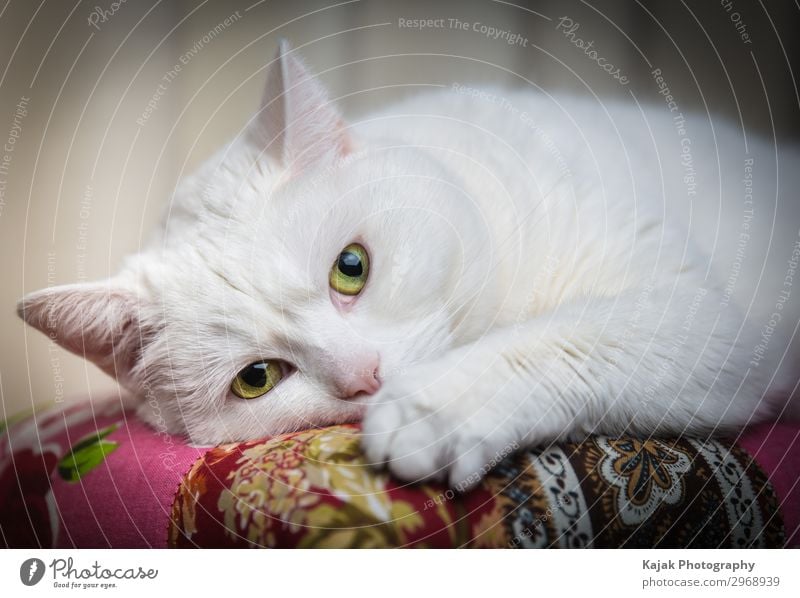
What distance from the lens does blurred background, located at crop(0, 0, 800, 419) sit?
741 mm

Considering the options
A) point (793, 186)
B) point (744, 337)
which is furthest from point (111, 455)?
point (793, 186)

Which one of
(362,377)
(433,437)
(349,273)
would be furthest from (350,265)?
(433,437)

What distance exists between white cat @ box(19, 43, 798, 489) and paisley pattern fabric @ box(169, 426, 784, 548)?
1.5 inches

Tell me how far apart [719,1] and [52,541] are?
987 mm

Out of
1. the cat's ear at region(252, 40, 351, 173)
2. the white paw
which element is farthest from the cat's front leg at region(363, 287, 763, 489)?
the cat's ear at region(252, 40, 351, 173)

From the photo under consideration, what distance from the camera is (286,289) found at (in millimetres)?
691

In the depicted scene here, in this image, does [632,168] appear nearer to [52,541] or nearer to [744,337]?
[744,337]

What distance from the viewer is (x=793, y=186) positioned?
0.81 meters

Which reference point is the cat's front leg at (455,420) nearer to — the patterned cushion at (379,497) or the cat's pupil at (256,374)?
the patterned cushion at (379,497)

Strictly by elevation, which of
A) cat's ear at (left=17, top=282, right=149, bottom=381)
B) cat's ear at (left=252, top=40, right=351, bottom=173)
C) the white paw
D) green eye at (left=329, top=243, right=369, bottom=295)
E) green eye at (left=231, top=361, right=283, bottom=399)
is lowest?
the white paw

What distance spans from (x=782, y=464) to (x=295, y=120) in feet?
2.09

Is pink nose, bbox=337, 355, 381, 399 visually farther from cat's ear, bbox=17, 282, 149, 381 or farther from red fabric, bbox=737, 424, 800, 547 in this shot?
red fabric, bbox=737, 424, 800, 547

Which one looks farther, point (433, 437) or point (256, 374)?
point (256, 374)

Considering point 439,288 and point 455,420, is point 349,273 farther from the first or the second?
point 455,420
